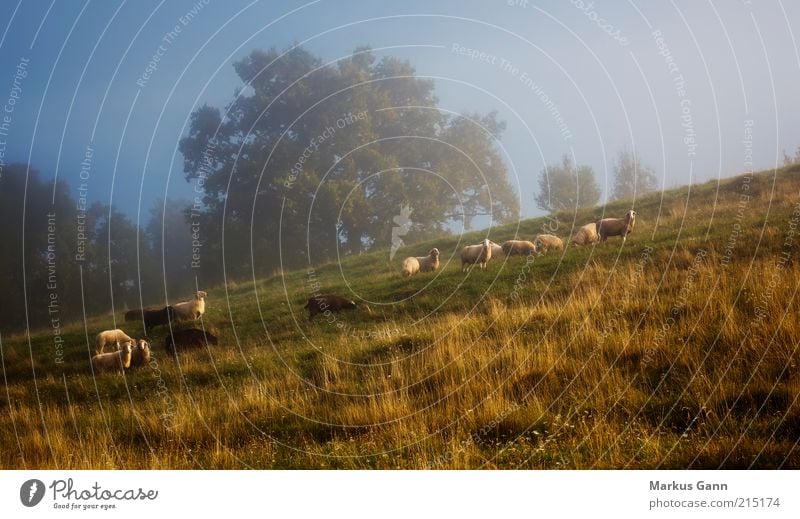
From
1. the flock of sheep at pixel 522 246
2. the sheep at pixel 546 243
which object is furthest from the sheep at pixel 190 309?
the sheep at pixel 546 243

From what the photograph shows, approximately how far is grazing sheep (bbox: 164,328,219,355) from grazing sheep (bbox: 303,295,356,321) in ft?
5.53

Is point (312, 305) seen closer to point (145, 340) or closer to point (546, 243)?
point (145, 340)

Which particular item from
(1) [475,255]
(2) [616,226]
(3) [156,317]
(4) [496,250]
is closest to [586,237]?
(2) [616,226]

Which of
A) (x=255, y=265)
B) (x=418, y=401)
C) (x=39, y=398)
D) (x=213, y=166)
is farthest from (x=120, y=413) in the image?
(x=213, y=166)

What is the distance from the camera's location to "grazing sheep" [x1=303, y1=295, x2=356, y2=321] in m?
9.14

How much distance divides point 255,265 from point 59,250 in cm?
528

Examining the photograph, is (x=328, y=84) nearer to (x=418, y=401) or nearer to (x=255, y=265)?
(x=255, y=265)

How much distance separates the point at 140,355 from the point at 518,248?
7762 mm

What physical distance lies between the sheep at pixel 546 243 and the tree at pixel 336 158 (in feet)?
4.96

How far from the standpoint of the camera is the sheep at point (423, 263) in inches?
440

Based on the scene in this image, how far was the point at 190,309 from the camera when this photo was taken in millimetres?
10398

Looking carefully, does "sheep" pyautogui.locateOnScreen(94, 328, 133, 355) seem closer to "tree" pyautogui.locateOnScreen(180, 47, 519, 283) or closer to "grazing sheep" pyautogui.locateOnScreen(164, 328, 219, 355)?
"grazing sheep" pyautogui.locateOnScreen(164, 328, 219, 355)

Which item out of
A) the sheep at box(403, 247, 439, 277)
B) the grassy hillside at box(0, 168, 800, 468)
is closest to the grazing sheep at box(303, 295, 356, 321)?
the grassy hillside at box(0, 168, 800, 468)

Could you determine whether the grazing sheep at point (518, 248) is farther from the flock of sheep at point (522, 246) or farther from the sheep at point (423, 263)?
the sheep at point (423, 263)
